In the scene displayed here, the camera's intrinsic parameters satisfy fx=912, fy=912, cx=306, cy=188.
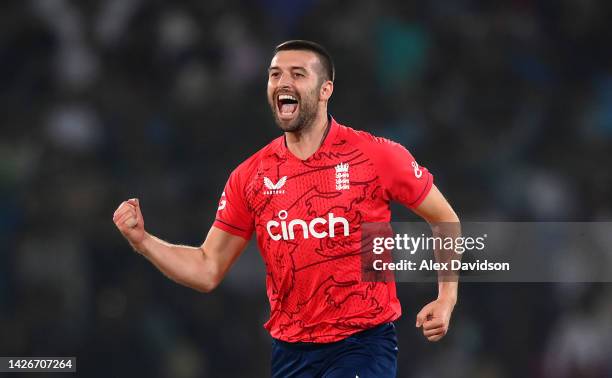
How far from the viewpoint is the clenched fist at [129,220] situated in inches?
143

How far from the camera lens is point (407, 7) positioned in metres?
7.01

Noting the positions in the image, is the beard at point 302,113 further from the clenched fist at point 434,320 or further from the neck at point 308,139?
the clenched fist at point 434,320

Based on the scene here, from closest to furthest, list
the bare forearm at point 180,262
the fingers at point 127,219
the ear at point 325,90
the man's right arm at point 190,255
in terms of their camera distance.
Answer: the fingers at point 127,219 → the man's right arm at point 190,255 → the bare forearm at point 180,262 → the ear at point 325,90

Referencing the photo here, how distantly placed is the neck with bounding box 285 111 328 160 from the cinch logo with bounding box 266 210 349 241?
0.29m

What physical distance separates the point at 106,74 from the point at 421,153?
95.0 inches

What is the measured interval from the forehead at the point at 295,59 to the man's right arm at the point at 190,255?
806 mm

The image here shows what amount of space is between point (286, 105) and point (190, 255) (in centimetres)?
79

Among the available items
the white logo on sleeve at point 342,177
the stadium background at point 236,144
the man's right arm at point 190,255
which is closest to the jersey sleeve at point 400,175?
the white logo on sleeve at point 342,177

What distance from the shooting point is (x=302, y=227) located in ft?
12.5

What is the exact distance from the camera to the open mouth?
389cm

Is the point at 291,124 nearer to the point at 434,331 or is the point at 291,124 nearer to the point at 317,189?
the point at 317,189

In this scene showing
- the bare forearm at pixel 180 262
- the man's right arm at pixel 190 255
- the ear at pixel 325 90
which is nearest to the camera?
the man's right arm at pixel 190 255

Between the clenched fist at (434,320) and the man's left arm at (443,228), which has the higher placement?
the man's left arm at (443,228)

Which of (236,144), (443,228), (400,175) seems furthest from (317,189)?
(236,144)
